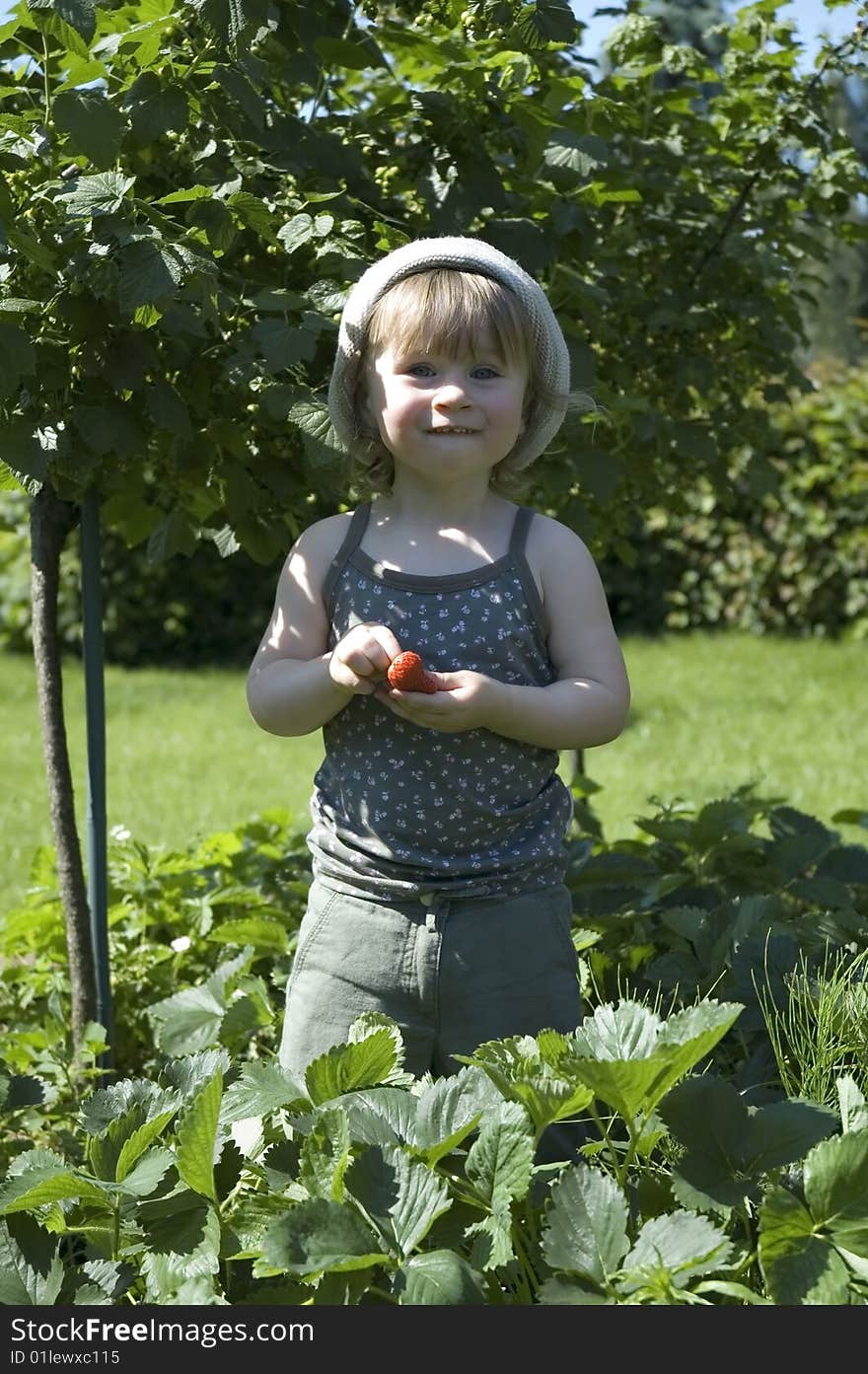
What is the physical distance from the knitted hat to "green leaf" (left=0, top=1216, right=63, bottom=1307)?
1.05m

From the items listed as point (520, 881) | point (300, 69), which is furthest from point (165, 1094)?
point (300, 69)

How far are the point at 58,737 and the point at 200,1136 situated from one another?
1119 millimetres

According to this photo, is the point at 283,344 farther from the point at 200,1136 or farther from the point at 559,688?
the point at 200,1136

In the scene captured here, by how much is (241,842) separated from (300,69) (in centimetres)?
181

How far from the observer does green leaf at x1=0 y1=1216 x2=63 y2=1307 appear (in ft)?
5.01

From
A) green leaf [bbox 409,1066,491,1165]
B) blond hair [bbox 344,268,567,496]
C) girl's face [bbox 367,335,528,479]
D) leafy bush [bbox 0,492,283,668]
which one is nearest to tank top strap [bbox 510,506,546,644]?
girl's face [bbox 367,335,528,479]

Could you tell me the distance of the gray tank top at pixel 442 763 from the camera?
6.11ft

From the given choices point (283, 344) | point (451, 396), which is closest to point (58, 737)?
point (283, 344)

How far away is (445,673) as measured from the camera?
1.79 metres

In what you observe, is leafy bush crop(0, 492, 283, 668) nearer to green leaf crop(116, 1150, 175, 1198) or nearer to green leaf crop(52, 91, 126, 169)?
green leaf crop(52, 91, 126, 169)

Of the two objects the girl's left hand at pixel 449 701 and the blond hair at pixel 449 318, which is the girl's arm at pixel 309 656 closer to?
the girl's left hand at pixel 449 701

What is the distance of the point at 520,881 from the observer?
6.29 ft

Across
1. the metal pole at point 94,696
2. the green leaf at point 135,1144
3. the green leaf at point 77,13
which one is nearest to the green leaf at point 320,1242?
the green leaf at point 135,1144

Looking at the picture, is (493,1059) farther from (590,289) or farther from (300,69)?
(300,69)
